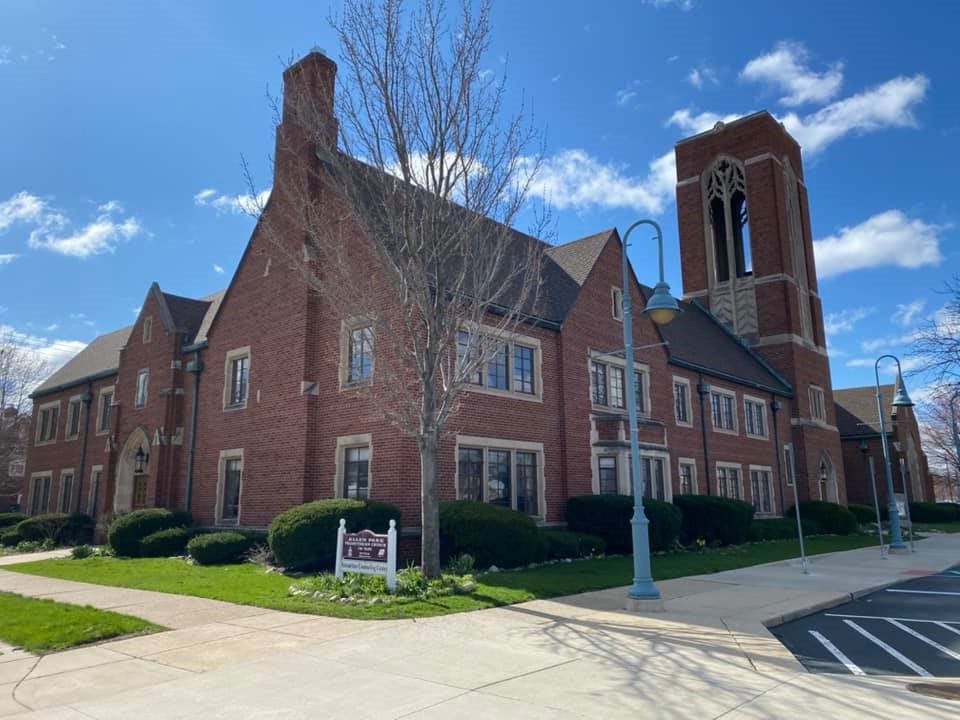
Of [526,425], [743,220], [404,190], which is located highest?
[743,220]

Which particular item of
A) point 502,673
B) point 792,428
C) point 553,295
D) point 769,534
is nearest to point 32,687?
point 502,673

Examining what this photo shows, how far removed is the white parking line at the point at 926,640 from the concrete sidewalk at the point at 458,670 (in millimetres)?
1383

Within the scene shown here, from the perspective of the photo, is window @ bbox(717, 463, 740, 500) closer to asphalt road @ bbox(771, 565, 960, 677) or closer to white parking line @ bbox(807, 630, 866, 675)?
asphalt road @ bbox(771, 565, 960, 677)

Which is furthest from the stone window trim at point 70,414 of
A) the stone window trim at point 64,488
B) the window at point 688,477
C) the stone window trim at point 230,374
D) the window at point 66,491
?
the window at point 688,477

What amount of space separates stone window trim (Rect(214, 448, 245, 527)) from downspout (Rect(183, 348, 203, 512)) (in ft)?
6.17

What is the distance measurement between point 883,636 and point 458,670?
20.1 ft

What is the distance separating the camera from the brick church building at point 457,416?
59.3 ft

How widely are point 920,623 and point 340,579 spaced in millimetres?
9196

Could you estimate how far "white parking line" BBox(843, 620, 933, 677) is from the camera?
737 centimetres

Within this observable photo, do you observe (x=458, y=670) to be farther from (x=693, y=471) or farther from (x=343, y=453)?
(x=693, y=471)

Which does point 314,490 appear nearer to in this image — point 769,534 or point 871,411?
point 769,534

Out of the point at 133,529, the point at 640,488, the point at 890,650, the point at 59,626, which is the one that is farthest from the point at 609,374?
the point at 59,626

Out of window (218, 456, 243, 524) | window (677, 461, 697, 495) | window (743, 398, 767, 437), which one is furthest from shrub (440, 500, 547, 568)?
window (743, 398, 767, 437)

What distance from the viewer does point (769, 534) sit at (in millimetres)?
27297
